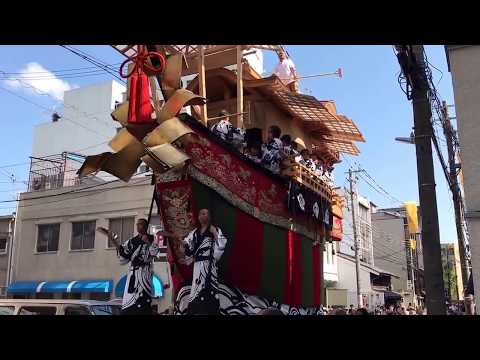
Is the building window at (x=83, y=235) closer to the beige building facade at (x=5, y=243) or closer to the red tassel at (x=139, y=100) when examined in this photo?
the beige building facade at (x=5, y=243)

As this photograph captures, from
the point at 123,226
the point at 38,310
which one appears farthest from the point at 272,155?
the point at 123,226

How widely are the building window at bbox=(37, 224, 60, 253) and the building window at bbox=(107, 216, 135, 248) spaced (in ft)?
8.28

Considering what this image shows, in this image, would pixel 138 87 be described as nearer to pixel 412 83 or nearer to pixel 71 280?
pixel 412 83

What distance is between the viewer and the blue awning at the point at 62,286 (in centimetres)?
1520

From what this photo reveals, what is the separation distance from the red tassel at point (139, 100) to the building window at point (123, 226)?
1173 cm

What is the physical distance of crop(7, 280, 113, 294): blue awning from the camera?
49.9ft

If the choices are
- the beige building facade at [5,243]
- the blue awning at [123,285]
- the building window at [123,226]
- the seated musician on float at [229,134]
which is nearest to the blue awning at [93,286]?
the blue awning at [123,285]

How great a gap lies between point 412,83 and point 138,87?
9.66 ft

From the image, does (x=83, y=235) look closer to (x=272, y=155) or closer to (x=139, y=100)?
(x=272, y=155)

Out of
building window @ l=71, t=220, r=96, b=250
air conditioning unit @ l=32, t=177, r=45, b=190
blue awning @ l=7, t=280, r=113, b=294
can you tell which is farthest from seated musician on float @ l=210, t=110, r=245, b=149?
air conditioning unit @ l=32, t=177, r=45, b=190

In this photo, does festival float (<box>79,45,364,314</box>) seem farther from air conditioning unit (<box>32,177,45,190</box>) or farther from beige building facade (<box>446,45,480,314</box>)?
air conditioning unit (<box>32,177,45,190</box>)

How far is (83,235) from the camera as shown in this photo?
1656 cm

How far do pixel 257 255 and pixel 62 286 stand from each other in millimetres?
13137
